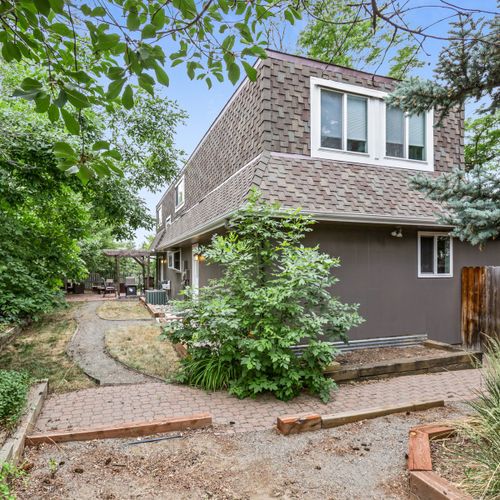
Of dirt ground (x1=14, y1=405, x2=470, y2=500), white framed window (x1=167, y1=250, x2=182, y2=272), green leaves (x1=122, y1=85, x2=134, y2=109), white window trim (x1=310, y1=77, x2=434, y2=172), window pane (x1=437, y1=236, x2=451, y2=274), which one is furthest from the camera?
white framed window (x1=167, y1=250, x2=182, y2=272)

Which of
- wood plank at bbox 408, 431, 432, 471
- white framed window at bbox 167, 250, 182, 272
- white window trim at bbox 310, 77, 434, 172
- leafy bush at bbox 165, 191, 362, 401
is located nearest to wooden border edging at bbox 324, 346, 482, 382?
leafy bush at bbox 165, 191, 362, 401

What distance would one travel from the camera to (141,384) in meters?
5.48

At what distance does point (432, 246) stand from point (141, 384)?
22.2 ft

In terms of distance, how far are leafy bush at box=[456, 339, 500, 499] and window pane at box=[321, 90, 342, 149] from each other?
18.1ft

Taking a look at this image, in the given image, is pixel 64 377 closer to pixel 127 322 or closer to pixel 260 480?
pixel 260 480

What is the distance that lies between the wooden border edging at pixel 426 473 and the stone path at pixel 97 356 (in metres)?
4.01

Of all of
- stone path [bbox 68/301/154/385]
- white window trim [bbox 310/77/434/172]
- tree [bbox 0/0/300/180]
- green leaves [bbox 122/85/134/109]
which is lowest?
stone path [bbox 68/301/154/385]

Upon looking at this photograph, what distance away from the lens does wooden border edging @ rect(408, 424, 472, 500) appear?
2.54 meters

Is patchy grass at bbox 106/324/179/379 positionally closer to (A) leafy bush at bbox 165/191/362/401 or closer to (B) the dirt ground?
(A) leafy bush at bbox 165/191/362/401

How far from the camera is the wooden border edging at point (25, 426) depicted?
3072 mm

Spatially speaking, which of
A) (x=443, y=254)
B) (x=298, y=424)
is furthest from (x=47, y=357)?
(x=443, y=254)

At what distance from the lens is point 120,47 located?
2.02 meters

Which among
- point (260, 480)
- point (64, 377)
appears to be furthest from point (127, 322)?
point (260, 480)

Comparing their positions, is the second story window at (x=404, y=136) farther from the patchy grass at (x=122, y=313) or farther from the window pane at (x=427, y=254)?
the patchy grass at (x=122, y=313)
